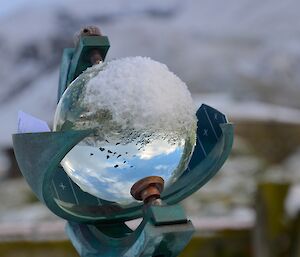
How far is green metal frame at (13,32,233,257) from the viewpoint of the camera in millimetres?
672

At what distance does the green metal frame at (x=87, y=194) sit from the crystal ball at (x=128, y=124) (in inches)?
1.6

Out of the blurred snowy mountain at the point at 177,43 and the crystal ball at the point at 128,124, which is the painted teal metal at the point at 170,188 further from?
the blurred snowy mountain at the point at 177,43

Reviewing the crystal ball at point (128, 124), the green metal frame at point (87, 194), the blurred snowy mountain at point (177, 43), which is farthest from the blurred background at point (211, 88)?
the crystal ball at point (128, 124)

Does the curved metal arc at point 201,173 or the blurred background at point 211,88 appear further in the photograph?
the blurred background at point 211,88

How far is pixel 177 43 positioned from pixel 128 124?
5.13 m

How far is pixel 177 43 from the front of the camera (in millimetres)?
5762

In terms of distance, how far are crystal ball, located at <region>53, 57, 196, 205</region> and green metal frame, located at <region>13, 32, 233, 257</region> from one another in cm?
4

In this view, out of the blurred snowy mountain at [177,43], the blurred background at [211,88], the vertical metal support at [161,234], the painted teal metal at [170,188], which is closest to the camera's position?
the vertical metal support at [161,234]

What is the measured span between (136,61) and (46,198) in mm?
155

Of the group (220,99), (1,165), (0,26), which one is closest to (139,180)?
(1,165)

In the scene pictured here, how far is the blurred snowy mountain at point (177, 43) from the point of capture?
511cm

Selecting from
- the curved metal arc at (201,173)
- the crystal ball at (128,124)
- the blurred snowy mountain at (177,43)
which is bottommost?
the blurred snowy mountain at (177,43)

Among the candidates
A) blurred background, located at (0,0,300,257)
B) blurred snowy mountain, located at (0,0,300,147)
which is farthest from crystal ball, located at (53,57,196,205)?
blurred snowy mountain, located at (0,0,300,147)

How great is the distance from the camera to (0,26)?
5.88 meters
